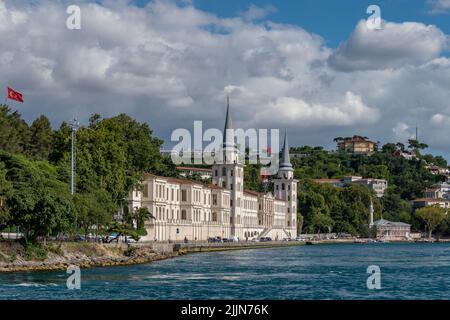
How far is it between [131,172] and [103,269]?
33.7 meters

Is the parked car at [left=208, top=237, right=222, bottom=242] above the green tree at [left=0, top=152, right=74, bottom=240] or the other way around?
the other way around

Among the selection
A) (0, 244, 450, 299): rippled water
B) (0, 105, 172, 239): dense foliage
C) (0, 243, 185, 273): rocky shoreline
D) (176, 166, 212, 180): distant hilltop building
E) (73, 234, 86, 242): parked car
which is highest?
(176, 166, 212, 180): distant hilltop building

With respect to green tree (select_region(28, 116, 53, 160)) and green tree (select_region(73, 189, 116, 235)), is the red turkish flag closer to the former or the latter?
green tree (select_region(73, 189, 116, 235))

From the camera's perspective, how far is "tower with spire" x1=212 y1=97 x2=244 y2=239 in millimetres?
134750

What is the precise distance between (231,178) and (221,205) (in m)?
8.18

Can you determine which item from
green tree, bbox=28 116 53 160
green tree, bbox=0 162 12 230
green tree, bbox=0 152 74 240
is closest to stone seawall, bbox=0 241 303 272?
green tree, bbox=0 162 12 230

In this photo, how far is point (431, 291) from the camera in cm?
4506

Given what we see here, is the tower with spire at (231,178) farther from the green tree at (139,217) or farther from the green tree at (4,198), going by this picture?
the green tree at (4,198)

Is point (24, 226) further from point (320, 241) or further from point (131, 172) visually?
point (320, 241)

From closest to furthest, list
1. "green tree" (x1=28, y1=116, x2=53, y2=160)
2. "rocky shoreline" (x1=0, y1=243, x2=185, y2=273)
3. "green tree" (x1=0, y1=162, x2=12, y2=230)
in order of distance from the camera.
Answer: "rocky shoreline" (x1=0, y1=243, x2=185, y2=273), "green tree" (x1=0, y1=162, x2=12, y2=230), "green tree" (x1=28, y1=116, x2=53, y2=160)

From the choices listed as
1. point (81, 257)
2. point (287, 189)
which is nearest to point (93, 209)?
point (81, 257)

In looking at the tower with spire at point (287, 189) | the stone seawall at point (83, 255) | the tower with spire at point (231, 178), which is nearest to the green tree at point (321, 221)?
the tower with spire at point (287, 189)
